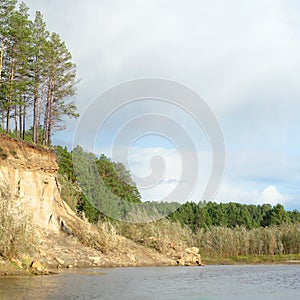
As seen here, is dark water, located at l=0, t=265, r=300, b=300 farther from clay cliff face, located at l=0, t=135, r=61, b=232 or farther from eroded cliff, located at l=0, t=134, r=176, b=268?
clay cliff face, located at l=0, t=135, r=61, b=232

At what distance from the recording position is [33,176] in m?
57.7

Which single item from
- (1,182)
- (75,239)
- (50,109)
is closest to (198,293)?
(1,182)

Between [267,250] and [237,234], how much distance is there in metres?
7.04

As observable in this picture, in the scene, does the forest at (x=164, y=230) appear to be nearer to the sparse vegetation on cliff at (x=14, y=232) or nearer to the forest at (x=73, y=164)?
the forest at (x=73, y=164)

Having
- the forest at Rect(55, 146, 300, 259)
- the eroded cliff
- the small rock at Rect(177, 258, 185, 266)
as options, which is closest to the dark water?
the eroded cliff

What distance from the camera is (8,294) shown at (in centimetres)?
2591

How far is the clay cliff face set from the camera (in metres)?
54.2

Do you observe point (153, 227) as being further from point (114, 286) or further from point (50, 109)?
point (114, 286)

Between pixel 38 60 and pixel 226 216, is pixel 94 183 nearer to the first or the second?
pixel 38 60

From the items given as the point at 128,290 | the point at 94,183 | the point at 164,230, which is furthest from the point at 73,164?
the point at 128,290

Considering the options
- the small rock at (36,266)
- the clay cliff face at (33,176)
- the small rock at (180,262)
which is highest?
the clay cliff face at (33,176)

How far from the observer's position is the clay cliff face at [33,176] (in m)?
54.2

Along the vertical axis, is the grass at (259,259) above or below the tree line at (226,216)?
below

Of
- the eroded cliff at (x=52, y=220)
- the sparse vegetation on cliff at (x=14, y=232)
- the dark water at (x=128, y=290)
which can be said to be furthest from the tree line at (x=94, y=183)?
the dark water at (x=128, y=290)
